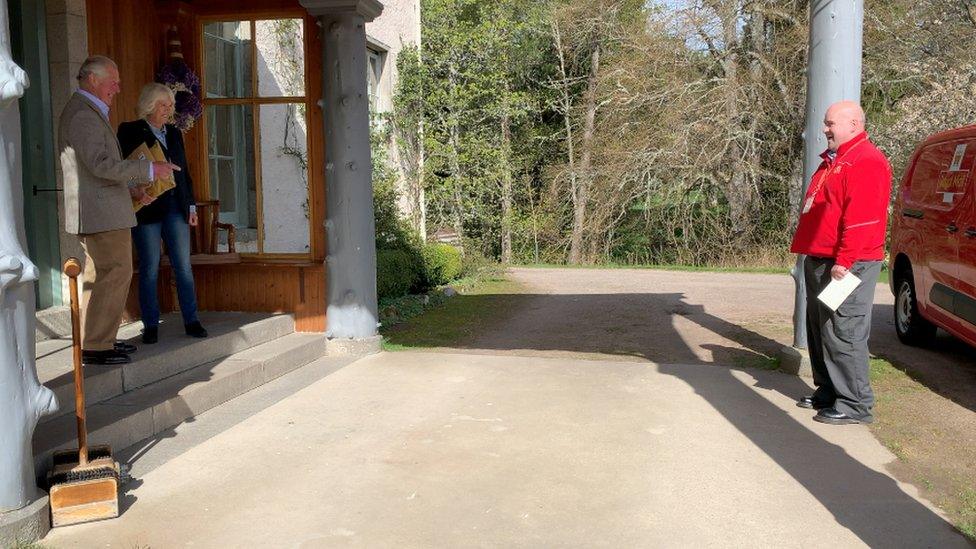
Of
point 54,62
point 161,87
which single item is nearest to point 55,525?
point 161,87

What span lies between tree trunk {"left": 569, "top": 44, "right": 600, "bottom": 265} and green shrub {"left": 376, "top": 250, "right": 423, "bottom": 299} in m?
9.98

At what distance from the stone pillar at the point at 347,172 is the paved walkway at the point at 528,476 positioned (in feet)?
3.84

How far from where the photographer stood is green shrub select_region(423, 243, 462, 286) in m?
11.9

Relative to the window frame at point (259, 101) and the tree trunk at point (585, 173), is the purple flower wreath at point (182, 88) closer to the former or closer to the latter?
the window frame at point (259, 101)

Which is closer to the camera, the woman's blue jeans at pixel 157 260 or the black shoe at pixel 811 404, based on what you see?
the black shoe at pixel 811 404

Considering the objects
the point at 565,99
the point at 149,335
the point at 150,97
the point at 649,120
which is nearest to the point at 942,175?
the point at 150,97

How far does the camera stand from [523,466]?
14.8 ft

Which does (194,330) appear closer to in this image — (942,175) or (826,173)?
(826,173)

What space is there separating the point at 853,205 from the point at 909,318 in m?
3.32

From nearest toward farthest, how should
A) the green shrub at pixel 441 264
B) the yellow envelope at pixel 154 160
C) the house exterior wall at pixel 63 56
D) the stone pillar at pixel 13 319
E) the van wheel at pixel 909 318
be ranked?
1. the stone pillar at pixel 13 319
2. the yellow envelope at pixel 154 160
3. the house exterior wall at pixel 63 56
4. the van wheel at pixel 909 318
5. the green shrub at pixel 441 264

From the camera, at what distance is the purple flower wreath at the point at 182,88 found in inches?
274

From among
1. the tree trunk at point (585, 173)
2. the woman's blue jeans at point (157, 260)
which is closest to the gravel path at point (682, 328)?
the woman's blue jeans at point (157, 260)

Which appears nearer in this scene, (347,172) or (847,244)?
(847,244)

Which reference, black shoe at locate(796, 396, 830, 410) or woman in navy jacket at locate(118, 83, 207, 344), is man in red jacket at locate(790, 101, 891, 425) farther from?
woman in navy jacket at locate(118, 83, 207, 344)
